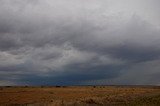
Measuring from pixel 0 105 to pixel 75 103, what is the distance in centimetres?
1200

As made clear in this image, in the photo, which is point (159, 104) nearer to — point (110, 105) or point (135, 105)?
point (135, 105)

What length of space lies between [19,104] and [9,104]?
5.37ft

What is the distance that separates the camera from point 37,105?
54.0m

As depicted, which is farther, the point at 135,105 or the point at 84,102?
the point at 84,102

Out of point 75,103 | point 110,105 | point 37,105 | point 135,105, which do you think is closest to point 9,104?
point 37,105

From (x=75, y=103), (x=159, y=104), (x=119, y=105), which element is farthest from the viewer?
(x=75, y=103)

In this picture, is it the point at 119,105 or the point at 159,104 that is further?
the point at 119,105

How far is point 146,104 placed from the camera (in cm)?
4478

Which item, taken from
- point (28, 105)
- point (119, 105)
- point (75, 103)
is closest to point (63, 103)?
point (75, 103)

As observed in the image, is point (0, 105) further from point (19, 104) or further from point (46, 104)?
point (46, 104)

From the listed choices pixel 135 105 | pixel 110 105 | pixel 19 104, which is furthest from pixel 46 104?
pixel 135 105

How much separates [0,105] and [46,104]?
7870 millimetres

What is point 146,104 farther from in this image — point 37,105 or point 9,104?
point 9,104

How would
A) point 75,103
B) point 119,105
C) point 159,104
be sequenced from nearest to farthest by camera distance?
point 159,104, point 119,105, point 75,103
